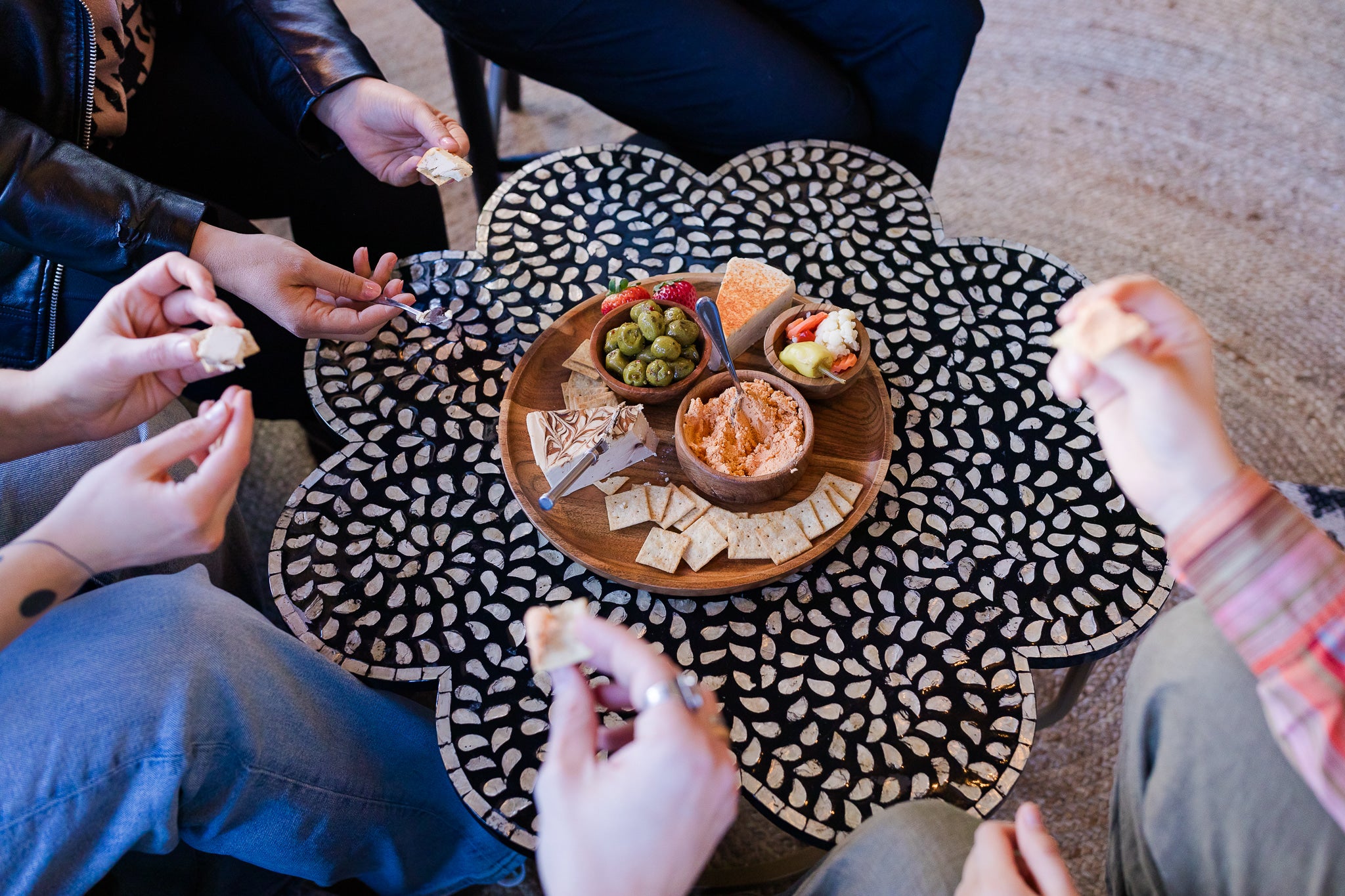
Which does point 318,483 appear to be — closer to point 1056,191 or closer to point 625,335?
point 625,335

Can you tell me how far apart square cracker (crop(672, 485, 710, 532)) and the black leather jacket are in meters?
0.94

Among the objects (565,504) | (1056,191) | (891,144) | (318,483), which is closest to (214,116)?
(318,483)

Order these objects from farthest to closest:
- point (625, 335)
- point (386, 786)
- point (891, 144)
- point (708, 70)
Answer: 1. point (891, 144)
2. point (708, 70)
3. point (625, 335)
4. point (386, 786)

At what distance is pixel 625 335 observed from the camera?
1.38 metres

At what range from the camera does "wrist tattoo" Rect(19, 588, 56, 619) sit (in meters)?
0.99

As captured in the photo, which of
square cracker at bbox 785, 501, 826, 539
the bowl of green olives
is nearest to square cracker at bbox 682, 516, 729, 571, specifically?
square cracker at bbox 785, 501, 826, 539

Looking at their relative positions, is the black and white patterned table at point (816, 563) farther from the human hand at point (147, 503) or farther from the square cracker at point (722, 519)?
the human hand at point (147, 503)

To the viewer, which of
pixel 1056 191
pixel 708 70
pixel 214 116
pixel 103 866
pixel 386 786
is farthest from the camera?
pixel 1056 191

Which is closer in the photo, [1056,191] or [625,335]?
[625,335]

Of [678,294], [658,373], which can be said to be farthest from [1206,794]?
[678,294]

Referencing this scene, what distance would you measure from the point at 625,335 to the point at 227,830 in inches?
35.4

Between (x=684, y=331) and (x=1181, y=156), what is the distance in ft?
7.59

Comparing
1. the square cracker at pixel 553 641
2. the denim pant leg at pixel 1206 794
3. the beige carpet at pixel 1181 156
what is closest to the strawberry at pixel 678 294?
the square cracker at pixel 553 641

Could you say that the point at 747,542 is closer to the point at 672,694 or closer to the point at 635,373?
the point at 635,373
